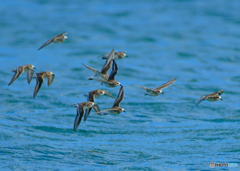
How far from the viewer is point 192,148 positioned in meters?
14.3

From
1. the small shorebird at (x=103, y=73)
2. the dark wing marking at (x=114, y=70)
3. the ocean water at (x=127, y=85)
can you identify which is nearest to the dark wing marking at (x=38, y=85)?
the small shorebird at (x=103, y=73)

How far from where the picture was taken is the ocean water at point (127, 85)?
44.2 feet

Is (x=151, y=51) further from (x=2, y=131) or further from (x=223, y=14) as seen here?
(x=2, y=131)

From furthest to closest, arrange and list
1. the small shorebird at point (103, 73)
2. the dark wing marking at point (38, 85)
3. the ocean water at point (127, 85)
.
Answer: the ocean water at point (127, 85), the small shorebird at point (103, 73), the dark wing marking at point (38, 85)

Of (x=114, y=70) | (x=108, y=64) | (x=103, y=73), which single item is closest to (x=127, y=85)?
(x=108, y=64)

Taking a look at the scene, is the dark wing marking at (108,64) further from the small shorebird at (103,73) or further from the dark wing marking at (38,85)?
the dark wing marking at (38,85)

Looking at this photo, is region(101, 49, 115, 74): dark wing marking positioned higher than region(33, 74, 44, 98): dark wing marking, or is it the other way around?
region(101, 49, 115, 74): dark wing marking

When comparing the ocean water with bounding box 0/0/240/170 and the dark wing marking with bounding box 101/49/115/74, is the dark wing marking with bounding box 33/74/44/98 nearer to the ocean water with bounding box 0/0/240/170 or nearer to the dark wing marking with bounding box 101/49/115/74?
the dark wing marking with bounding box 101/49/115/74

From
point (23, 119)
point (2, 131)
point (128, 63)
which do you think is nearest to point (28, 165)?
point (2, 131)

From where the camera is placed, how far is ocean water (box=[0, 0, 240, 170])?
1348cm

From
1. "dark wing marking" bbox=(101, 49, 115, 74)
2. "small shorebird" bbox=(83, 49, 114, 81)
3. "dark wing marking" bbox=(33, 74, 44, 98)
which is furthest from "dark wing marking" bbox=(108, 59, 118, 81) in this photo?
"dark wing marking" bbox=(33, 74, 44, 98)

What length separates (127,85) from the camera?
23625 mm

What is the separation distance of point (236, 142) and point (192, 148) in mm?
1779

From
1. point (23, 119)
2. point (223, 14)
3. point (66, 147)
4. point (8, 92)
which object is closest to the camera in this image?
point (66, 147)
